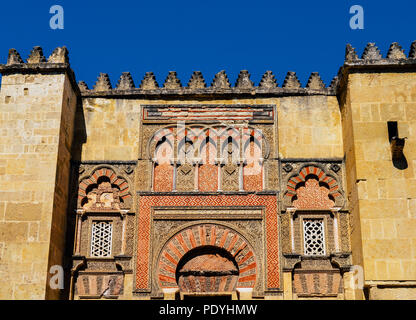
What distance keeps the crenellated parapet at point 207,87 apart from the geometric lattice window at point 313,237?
1.94 metres

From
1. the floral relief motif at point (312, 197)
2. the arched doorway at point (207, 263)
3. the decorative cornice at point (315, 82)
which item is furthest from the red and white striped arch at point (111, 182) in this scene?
the decorative cornice at point (315, 82)

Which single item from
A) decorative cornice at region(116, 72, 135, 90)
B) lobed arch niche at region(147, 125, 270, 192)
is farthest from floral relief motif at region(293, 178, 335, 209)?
decorative cornice at region(116, 72, 135, 90)

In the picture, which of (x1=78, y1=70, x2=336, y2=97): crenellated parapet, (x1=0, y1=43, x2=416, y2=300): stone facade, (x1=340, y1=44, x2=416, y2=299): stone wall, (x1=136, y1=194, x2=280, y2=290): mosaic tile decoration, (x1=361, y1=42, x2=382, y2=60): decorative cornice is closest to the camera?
(x1=340, y1=44, x2=416, y2=299): stone wall

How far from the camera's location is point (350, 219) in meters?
8.70

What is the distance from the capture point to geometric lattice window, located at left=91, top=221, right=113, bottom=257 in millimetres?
8750

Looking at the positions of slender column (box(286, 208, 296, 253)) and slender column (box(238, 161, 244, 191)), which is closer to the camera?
slender column (box(286, 208, 296, 253))

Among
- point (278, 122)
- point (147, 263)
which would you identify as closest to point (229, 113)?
point (278, 122)

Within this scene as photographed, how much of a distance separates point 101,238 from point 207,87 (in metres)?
2.67

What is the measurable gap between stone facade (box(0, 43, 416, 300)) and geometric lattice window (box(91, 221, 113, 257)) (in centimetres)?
2

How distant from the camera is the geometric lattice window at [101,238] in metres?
8.75

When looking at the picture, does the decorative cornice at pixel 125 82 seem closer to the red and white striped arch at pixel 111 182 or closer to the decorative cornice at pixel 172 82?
the decorative cornice at pixel 172 82

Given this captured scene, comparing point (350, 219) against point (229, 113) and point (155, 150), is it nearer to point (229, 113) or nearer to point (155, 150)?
point (229, 113)

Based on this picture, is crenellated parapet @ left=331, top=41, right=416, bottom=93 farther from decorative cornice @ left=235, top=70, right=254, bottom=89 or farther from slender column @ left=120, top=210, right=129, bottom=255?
slender column @ left=120, top=210, right=129, bottom=255
